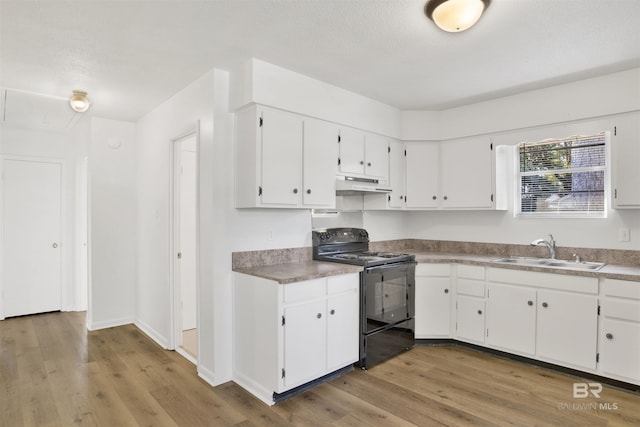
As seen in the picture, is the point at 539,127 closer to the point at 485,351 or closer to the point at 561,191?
the point at 561,191

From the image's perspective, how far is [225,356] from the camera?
288 centimetres

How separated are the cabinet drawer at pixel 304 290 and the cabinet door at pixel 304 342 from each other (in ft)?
0.17

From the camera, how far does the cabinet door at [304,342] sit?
8.33 feet

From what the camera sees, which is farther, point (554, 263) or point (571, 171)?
point (571, 171)

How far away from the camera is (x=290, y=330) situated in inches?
100

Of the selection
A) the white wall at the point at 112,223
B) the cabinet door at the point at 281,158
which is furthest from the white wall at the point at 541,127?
the white wall at the point at 112,223

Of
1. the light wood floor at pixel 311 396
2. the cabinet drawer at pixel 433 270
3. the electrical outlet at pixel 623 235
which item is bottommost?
the light wood floor at pixel 311 396

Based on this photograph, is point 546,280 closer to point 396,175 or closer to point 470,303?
point 470,303

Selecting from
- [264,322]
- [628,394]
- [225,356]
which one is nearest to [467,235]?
[628,394]

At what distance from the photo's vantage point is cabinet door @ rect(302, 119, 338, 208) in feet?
10.0

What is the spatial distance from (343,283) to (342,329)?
369 millimetres

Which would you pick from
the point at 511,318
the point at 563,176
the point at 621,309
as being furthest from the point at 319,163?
the point at 621,309

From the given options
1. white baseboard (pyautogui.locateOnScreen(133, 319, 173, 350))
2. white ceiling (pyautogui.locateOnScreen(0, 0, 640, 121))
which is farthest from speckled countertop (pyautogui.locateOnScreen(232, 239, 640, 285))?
white ceiling (pyautogui.locateOnScreen(0, 0, 640, 121))

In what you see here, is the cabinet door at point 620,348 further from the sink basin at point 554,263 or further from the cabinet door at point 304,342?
the cabinet door at point 304,342
